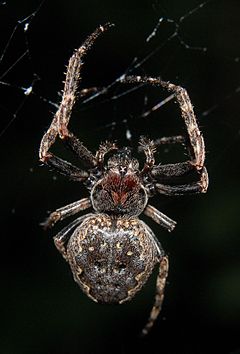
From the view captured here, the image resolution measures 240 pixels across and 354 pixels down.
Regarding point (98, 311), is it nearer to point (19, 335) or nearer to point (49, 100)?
point (19, 335)

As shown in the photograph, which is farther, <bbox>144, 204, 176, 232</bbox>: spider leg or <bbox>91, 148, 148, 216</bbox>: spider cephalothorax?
<bbox>144, 204, 176, 232</bbox>: spider leg

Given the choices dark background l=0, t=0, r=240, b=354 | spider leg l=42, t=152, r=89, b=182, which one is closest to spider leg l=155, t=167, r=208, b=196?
spider leg l=42, t=152, r=89, b=182

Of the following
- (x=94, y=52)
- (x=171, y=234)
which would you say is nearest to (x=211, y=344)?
(x=171, y=234)

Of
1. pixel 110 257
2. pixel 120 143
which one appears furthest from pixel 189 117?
pixel 120 143

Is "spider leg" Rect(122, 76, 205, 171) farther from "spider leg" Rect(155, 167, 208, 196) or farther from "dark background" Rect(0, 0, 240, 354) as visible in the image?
"dark background" Rect(0, 0, 240, 354)

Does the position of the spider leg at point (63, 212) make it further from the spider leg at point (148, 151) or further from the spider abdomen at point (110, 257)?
the spider leg at point (148, 151)

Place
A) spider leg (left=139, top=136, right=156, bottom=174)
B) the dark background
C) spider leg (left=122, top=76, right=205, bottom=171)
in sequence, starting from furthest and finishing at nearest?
the dark background, spider leg (left=139, top=136, right=156, bottom=174), spider leg (left=122, top=76, right=205, bottom=171)

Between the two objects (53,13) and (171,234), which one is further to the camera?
(171,234)
